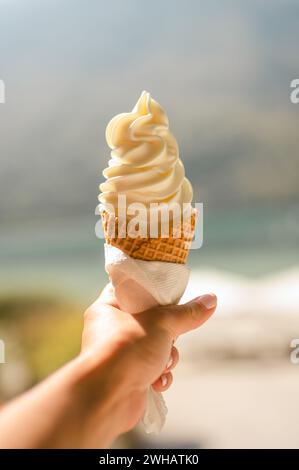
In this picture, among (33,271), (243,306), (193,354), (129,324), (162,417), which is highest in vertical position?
A: (33,271)

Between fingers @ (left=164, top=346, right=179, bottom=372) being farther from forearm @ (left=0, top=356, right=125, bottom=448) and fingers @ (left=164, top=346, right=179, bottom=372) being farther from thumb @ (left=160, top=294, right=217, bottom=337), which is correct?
forearm @ (left=0, top=356, right=125, bottom=448)

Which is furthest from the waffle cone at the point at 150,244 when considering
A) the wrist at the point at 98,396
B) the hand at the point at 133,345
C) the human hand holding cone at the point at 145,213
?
the wrist at the point at 98,396

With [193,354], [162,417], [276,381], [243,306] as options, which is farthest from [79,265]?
[162,417]

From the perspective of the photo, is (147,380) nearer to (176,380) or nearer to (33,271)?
(176,380)

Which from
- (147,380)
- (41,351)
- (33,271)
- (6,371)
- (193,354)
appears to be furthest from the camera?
(33,271)

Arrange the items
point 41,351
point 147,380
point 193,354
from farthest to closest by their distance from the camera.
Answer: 1. point 193,354
2. point 41,351
3. point 147,380

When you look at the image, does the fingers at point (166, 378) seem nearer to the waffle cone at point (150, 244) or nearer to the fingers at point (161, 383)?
the fingers at point (161, 383)

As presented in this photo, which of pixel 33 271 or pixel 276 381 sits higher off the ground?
pixel 33 271
